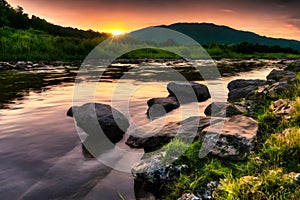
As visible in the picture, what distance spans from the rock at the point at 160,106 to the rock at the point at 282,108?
5.11m

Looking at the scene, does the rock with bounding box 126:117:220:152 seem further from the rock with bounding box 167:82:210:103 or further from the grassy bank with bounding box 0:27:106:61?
the grassy bank with bounding box 0:27:106:61

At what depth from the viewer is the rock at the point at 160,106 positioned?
1330 cm

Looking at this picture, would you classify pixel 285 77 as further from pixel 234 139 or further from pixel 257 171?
pixel 257 171

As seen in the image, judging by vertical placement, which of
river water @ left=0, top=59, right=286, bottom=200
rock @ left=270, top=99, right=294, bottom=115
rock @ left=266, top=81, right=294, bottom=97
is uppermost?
rock @ left=266, top=81, right=294, bottom=97

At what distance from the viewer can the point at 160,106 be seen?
13938 mm

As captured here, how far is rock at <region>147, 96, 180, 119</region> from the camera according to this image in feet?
43.6

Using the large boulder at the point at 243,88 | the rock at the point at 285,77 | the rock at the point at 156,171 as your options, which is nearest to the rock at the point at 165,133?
the rock at the point at 156,171

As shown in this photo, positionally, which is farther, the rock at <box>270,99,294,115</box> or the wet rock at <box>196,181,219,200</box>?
the rock at <box>270,99,294,115</box>

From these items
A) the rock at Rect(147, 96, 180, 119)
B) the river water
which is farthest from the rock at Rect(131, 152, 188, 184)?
the rock at Rect(147, 96, 180, 119)

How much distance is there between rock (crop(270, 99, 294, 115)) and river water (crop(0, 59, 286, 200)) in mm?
4231

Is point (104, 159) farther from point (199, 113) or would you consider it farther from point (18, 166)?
point (199, 113)

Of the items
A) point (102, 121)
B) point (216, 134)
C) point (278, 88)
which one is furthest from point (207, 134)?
point (278, 88)

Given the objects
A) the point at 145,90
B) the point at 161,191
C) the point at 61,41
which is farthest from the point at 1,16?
the point at 161,191

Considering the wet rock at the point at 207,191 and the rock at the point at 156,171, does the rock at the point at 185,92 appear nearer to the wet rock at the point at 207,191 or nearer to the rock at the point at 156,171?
the rock at the point at 156,171
